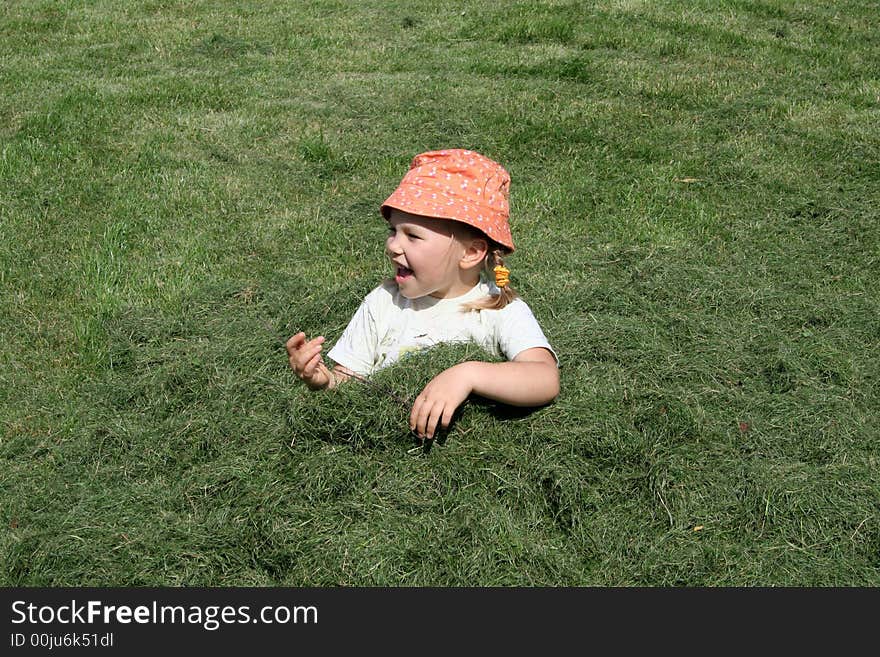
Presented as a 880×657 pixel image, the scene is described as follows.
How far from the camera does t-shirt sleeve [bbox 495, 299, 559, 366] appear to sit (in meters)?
3.55

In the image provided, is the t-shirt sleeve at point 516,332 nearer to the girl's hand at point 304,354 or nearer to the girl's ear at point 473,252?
the girl's ear at point 473,252

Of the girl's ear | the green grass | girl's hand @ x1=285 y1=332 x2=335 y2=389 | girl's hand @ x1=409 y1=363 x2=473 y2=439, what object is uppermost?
the girl's ear

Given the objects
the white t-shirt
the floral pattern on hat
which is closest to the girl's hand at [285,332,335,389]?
the white t-shirt

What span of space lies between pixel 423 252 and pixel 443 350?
0.37 metres

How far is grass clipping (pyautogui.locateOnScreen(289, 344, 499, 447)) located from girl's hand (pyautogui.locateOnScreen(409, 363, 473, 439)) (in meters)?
0.12

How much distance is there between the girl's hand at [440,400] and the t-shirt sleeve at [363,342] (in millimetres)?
553

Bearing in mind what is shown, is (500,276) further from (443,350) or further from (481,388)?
(481,388)

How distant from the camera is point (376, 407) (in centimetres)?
339

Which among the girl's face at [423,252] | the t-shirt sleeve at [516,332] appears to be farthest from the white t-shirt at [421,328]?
the girl's face at [423,252]

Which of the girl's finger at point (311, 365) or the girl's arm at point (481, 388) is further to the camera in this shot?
the girl's finger at point (311, 365)

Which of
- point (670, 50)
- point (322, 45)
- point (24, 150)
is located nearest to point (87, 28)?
point (322, 45)

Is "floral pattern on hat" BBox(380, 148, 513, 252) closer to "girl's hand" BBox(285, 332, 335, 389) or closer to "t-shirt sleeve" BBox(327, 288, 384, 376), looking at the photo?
"t-shirt sleeve" BBox(327, 288, 384, 376)

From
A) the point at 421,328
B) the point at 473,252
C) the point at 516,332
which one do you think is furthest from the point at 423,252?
the point at 516,332

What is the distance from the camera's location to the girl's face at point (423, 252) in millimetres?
3547
